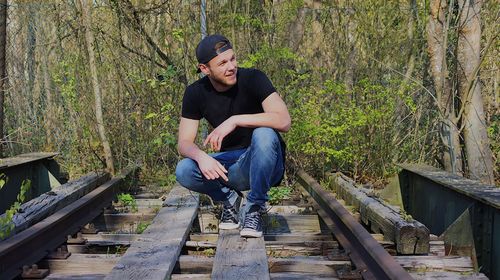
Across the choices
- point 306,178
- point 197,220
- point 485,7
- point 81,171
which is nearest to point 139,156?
point 81,171

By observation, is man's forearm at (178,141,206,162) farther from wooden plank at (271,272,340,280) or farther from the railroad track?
wooden plank at (271,272,340,280)

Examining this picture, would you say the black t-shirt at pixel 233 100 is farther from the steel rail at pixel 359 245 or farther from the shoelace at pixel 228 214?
the steel rail at pixel 359 245

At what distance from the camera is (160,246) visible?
12.7ft

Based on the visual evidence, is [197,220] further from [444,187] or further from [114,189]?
[444,187]

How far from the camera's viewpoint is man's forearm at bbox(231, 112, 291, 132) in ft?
12.8

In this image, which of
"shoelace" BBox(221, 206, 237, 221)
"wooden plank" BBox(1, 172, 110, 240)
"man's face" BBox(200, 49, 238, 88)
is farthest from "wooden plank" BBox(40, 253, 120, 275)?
"man's face" BBox(200, 49, 238, 88)

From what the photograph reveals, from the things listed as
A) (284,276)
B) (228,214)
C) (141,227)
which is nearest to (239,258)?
(284,276)

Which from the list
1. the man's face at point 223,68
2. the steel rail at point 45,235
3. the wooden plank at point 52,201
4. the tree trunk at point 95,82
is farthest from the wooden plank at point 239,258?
the tree trunk at point 95,82

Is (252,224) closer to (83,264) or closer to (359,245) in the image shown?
(359,245)

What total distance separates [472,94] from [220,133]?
4.35 meters

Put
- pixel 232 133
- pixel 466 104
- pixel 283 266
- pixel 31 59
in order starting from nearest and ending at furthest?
pixel 283 266
pixel 232 133
pixel 466 104
pixel 31 59

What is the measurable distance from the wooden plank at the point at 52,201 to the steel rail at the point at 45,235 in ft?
0.34

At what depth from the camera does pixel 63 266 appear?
3900mm

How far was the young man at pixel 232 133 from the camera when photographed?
3896mm
